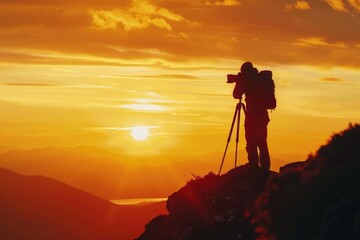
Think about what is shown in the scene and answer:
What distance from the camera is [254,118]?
24656 mm

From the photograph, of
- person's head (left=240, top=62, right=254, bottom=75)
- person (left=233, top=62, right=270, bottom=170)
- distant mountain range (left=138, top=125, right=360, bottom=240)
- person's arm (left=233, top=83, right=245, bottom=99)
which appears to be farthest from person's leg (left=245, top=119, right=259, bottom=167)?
distant mountain range (left=138, top=125, right=360, bottom=240)

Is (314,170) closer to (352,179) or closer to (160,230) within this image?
(352,179)

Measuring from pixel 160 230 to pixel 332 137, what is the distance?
40.6 feet

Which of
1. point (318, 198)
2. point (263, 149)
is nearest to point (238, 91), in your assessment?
point (263, 149)

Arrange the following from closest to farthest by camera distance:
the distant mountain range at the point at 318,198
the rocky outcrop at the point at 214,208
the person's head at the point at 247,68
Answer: the distant mountain range at the point at 318,198, the rocky outcrop at the point at 214,208, the person's head at the point at 247,68

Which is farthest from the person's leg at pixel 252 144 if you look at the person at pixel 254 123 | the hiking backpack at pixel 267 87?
the hiking backpack at pixel 267 87

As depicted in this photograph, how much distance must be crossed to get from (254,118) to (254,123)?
20 cm

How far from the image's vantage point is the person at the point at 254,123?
2433 cm

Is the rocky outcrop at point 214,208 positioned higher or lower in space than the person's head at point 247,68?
lower

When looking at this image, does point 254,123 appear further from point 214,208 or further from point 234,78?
point 214,208

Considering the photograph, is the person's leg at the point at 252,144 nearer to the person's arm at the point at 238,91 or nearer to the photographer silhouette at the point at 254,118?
the photographer silhouette at the point at 254,118

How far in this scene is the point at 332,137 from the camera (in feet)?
45.7

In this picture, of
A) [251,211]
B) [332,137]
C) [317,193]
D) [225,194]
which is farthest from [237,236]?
[317,193]

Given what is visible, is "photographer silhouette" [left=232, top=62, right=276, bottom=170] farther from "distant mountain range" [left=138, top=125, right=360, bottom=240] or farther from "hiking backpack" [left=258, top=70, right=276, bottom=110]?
"distant mountain range" [left=138, top=125, right=360, bottom=240]
